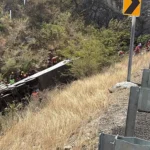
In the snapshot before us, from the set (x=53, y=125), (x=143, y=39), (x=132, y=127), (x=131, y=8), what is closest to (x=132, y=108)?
(x=132, y=127)

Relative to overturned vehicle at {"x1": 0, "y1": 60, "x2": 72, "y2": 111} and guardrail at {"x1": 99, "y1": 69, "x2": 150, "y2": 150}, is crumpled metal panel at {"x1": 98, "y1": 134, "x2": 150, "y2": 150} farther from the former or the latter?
overturned vehicle at {"x1": 0, "y1": 60, "x2": 72, "y2": 111}

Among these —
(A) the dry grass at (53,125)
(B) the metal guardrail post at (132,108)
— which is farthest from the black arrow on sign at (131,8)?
(B) the metal guardrail post at (132,108)

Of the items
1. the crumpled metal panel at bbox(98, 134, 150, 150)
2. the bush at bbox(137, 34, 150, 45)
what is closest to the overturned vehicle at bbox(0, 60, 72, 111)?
the bush at bbox(137, 34, 150, 45)

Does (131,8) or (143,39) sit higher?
(131,8)

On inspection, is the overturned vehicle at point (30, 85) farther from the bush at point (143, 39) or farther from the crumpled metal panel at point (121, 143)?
the crumpled metal panel at point (121, 143)

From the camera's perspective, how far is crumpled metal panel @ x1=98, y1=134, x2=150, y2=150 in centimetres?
206

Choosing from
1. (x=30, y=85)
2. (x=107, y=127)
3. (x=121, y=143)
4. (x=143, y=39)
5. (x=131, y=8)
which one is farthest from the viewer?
(x=143, y=39)

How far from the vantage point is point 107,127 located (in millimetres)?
4879

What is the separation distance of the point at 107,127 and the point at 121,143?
2817mm

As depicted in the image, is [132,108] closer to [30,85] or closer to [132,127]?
[132,127]

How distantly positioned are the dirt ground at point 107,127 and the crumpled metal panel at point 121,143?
6.76ft

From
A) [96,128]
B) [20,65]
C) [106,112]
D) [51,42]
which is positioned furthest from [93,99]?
[51,42]

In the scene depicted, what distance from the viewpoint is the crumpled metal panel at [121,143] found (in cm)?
206

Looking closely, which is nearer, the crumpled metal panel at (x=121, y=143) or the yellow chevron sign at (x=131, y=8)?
the crumpled metal panel at (x=121, y=143)
